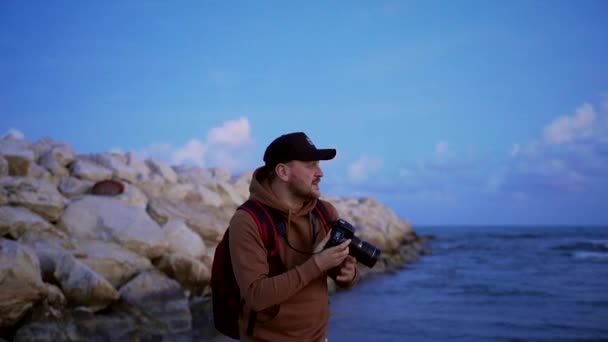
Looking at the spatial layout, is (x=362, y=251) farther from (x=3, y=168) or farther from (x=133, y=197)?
(x=133, y=197)

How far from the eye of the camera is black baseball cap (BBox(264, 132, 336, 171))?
2.89 metres

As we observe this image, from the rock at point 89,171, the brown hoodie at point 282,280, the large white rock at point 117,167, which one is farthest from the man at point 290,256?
the large white rock at point 117,167

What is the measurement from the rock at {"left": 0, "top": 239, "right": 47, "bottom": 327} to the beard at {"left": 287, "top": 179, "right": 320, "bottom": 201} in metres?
5.17

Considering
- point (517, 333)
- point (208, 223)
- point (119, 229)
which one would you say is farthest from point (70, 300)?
point (517, 333)

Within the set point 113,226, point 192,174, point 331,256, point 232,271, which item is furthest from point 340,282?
point 192,174

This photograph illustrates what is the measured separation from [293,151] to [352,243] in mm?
577

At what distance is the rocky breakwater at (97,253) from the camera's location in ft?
22.7

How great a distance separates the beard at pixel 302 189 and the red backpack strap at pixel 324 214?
0.14 metres

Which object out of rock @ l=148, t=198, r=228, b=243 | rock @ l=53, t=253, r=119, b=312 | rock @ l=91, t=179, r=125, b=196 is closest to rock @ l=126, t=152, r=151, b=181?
rock @ l=148, t=198, r=228, b=243

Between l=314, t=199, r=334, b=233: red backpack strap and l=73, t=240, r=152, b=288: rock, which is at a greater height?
l=314, t=199, r=334, b=233: red backpack strap

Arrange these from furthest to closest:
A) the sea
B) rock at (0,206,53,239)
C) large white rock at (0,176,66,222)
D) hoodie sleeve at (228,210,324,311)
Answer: large white rock at (0,176,66,222), the sea, rock at (0,206,53,239), hoodie sleeve at (228,210,324,311)

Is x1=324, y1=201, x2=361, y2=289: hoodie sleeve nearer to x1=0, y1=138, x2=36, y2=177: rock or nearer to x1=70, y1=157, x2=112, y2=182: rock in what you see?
x1=0, y1=138, x2=36, y2=177: rock

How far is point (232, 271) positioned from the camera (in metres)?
2.86

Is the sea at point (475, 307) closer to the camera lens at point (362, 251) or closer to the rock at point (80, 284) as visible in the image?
the rock at point (80, 284)
